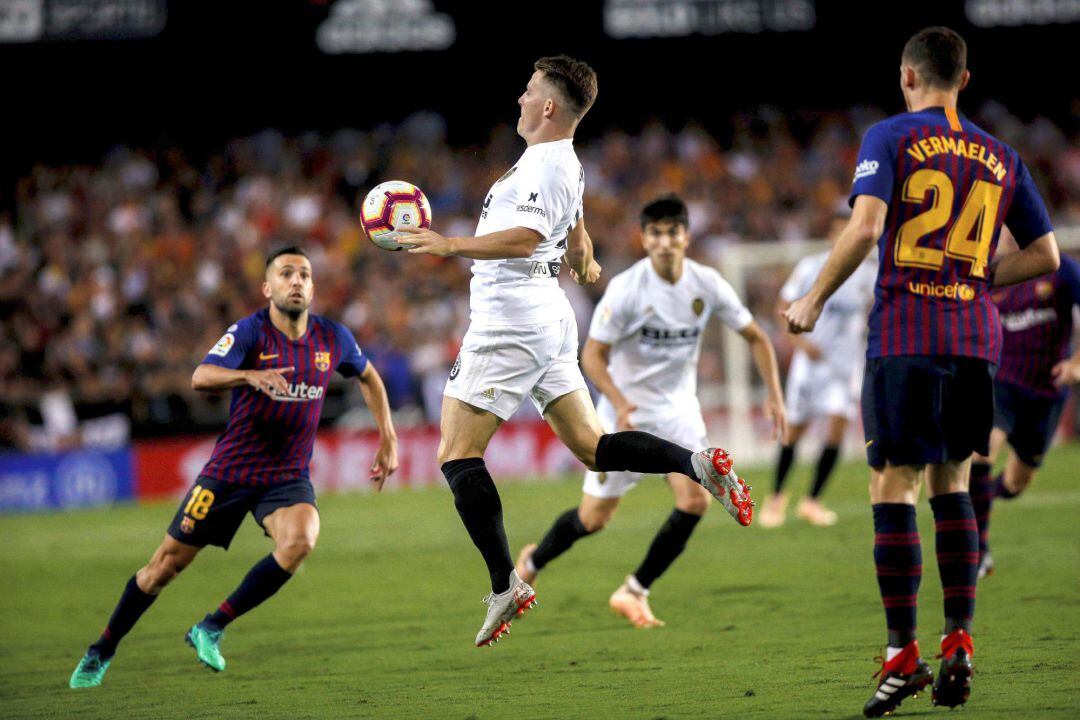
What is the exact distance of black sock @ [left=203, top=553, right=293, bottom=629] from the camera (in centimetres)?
686

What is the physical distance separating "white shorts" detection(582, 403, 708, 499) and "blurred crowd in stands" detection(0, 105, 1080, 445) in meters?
10.6

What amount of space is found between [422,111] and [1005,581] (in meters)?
18.6

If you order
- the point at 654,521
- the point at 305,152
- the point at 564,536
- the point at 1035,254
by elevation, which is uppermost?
the point at 305,152

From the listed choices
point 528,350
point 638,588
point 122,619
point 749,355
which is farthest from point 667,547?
point 749,355

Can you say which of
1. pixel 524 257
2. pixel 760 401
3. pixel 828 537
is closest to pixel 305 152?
pixel 760 401

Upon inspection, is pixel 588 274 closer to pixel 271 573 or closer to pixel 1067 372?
pixel 271 573

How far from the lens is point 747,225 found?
2241 centimetres

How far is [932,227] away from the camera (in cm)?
504

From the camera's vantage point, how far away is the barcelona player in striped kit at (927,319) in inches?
197

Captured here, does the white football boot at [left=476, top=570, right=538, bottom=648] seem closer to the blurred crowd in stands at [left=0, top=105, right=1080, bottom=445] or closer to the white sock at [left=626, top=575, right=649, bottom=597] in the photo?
the white sock at [left=626, top=575, right=649, bottom=597]

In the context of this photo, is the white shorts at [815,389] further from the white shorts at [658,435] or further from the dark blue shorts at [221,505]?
the dark blue shorts at [221,505]

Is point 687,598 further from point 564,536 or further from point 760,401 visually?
point 760,401

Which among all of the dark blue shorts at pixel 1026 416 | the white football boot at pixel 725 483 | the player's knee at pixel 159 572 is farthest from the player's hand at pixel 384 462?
the dark blue shorts at pixel 1026 416

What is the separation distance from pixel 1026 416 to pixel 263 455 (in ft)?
16.3
